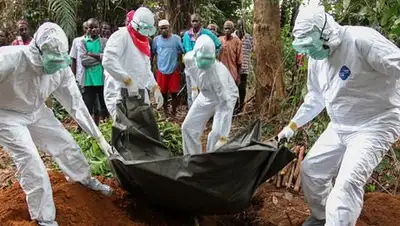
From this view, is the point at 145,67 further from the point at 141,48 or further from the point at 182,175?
the point at 182,175

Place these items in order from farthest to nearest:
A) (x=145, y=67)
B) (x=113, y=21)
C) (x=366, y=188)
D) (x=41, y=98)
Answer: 1. (x=113, y=21)
2. (x=145, y=67)
3. (x=366, y=188)
4. (x=41, y=98)

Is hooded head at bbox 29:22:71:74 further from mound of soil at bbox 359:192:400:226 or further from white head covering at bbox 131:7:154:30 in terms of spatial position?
mound of soil at bbox 359:192:400:226

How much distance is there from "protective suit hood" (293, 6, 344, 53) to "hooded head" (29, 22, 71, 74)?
1526mm

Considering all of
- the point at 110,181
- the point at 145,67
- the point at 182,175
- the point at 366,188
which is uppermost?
the point at 145,67

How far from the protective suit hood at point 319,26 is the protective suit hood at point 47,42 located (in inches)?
60.3

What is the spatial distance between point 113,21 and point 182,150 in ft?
18.9

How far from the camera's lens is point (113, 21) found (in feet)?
34.7

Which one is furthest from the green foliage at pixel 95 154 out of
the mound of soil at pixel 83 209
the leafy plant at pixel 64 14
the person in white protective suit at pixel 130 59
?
the leafy plant at pixel 64 14

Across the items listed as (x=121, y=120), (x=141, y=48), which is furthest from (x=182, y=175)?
(x=141, y=48)

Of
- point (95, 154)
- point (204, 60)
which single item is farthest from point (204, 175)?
point (95, 154)

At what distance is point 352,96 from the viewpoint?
3291 mm

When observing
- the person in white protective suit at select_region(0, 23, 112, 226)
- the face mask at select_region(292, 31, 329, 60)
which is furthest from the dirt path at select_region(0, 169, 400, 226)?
the face mask at select_region(292, 31, 329, 60)

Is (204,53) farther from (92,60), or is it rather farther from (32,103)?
(92,60)

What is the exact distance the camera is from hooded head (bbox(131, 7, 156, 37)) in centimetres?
491
